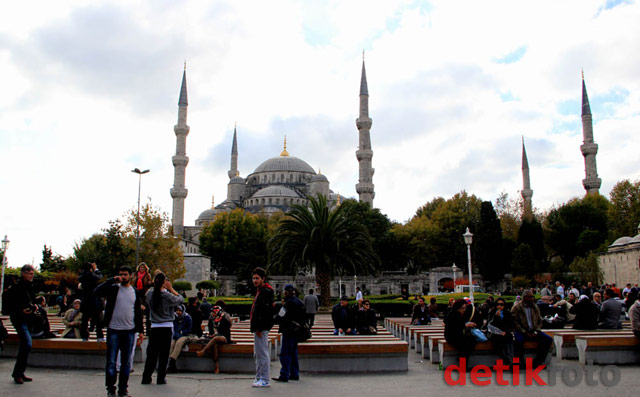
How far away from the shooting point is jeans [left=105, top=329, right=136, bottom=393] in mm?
5590

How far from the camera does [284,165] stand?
88.5m

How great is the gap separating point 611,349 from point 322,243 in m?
12.4

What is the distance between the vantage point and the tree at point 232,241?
52344 mm

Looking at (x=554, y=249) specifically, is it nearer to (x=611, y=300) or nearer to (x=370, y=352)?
(x=611, y=300)

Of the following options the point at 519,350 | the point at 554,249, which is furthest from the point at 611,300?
the point at 554,249

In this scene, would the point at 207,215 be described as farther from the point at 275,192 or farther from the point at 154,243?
the point at 154,243

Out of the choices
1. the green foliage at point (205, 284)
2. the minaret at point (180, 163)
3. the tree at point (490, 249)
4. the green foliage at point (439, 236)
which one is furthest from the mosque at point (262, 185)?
the tree at point (490, 249)

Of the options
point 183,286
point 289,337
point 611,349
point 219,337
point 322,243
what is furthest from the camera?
point 183,286

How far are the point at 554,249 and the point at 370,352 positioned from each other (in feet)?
160

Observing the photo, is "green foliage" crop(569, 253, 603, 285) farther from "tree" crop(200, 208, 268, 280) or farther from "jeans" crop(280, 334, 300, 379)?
"jeans" crop(280, 334, 300, 379)

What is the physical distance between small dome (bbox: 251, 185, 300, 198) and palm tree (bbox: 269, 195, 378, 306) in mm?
58832

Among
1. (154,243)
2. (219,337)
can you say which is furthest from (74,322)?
(154,243)

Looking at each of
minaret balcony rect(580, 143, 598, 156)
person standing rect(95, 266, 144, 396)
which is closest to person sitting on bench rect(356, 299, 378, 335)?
person standing rect(95, 266, 144, 396)

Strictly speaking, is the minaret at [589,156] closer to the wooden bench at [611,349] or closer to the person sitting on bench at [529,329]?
the wooden bench at [611,349]
